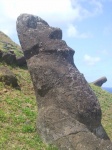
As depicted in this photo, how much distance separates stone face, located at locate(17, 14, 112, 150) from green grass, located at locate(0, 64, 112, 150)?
0.48m

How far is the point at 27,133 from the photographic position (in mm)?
11797

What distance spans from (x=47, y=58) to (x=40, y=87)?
41.0 inches

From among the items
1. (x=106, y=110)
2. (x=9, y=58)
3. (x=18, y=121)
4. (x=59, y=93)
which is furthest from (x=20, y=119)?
(x=9, y=58)

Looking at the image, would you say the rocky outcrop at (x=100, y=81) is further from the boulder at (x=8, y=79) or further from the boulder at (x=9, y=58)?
the boulder at (x=8, y=79)

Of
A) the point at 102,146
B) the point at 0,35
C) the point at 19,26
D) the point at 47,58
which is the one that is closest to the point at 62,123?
the point at 102,146

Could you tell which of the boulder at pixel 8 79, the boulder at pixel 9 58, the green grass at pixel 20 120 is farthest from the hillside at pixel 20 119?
the boulder at pixel 9 58

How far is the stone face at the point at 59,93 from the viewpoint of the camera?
10.6 meters

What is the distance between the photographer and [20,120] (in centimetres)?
1267

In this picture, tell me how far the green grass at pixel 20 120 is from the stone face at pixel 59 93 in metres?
0.48

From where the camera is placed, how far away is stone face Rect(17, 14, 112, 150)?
1058 centimetres

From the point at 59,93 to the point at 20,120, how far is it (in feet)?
7.10

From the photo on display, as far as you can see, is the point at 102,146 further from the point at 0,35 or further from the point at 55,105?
the point at 0,35

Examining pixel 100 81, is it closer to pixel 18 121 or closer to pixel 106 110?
pixel 106 110

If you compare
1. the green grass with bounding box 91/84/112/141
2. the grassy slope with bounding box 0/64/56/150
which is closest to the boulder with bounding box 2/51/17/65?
the grassy slope with bounding box 0/64/56/150
